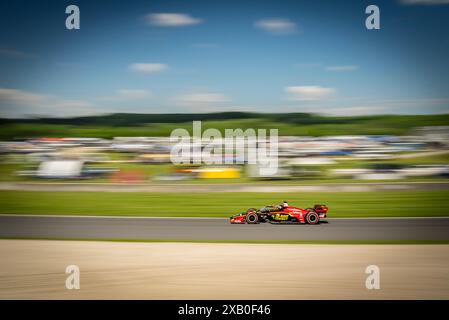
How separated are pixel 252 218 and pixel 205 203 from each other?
144 inches

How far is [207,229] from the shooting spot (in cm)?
948

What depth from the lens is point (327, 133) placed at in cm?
4456

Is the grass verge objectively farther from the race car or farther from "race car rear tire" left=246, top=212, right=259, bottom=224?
"race car rear tire" left=246, top=212, right=259, bottom=224

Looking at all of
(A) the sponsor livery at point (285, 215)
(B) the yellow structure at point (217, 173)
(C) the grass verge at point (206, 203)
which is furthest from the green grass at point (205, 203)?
(B) the yellow structure at point (217, 173)

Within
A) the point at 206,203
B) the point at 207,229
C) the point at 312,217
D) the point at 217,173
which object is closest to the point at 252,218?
the point at 207,229

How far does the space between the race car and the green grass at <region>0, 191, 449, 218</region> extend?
5.47 ft

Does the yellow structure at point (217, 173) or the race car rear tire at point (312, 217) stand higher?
the yellow structure at point (217, 173)

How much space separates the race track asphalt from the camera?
8.79 meters

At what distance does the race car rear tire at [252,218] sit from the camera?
9930 millimetres

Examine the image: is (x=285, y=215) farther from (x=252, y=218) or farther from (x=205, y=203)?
(x=205, y=203)

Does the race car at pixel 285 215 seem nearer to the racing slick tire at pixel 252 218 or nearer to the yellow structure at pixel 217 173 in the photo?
the racing slick tire at pixel 252 218

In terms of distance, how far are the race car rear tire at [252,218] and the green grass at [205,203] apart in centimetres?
176
